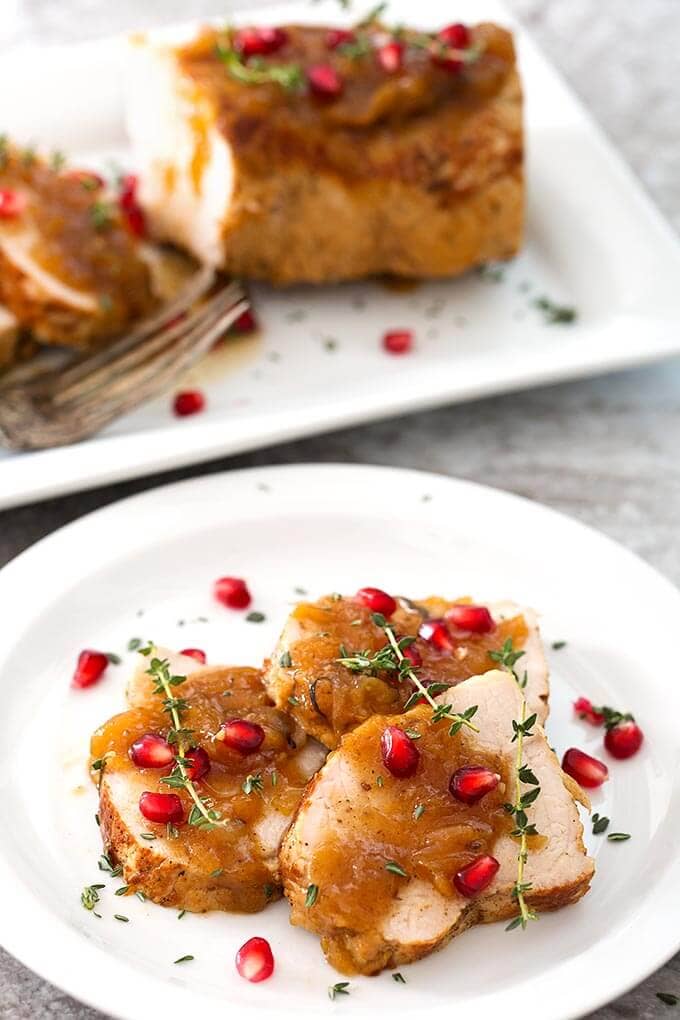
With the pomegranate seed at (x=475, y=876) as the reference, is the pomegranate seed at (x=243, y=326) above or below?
below

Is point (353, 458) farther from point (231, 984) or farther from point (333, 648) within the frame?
point (231, 984)

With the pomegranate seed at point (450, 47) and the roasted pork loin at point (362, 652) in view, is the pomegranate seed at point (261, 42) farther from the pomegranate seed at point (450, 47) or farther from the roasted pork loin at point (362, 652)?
the roasted pork loin at point (362, 652)

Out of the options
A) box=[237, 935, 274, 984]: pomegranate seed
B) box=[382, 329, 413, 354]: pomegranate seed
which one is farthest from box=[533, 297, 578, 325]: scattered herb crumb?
box=[237, 935, 274, 984]: pomegranate seed

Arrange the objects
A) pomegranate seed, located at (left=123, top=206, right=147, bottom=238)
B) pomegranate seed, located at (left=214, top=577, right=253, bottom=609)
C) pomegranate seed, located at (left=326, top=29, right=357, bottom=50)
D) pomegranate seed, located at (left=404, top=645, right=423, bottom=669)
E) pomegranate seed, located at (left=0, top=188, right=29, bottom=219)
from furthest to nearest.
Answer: pomegranate seed, located at (left=123, top=206, right=147, bottom=238) < pomegranate seed, located at (left=326, top=29, right=357, bottom=50) < pomegranate seed, located at (left=0, top=188, right=29, bottom=219) < pomegranate seed, located at (left=214, top=577, right=253, bottom=609) < pomegranate seed, located at (left=404, top=645, right=423, bottom=669)

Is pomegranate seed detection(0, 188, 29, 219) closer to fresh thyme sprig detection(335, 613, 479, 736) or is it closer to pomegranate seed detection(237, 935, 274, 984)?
fresh thyme sprig detection(335, 613, 479, 736)

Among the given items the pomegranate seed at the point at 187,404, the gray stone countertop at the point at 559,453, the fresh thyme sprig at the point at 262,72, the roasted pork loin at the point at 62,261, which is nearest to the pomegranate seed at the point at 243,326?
the roasted pork loin at the point at 62,261

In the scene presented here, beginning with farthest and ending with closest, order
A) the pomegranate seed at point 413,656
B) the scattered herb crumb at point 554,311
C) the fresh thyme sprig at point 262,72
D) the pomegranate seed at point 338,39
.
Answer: the scattered herb crumb at point 554,311
the pomegranate seed at point 338,39
the fresh thyme sprig at point 262,72
the pomegranate seed at point 413,656

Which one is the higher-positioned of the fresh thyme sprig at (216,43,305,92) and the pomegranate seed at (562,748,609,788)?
the fresh thyme sprig at (216,43,305,92)

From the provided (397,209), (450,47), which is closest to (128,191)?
(397,209)
